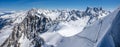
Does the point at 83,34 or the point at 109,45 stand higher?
the point at 109,45

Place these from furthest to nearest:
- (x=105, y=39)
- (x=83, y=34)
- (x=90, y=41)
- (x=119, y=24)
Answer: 1. (x=83, y=34)
2. (x=90, y=41)
3. (x=105, y=39)
4. (x=119, y=24)

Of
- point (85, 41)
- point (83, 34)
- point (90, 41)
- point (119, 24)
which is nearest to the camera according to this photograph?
point (119, 24)

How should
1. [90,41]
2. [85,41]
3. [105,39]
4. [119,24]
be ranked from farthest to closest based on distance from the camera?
[85,41]
[90,41]
[105,39]
[119,24]

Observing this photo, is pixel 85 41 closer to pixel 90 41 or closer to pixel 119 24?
pixel 90 41

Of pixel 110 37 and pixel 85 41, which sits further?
pixel 85 41

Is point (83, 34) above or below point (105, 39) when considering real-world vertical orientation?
below

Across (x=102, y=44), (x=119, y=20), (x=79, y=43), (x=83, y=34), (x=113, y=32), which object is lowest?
(x=79, y=43)

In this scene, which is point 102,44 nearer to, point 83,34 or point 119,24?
point 119,24

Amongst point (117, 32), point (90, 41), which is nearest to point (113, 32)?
point (117, 32)

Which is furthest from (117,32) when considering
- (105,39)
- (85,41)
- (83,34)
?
(83,34)
